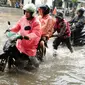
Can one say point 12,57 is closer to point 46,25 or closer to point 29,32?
point 29,32

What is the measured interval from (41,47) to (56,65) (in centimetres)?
94

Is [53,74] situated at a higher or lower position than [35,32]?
lower

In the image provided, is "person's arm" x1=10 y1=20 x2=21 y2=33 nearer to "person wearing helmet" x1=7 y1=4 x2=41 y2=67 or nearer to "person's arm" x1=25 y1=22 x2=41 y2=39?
"person wearing helmet" x1=7 y1=4 x2=41 y2=67

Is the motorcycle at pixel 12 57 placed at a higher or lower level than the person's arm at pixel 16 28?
lower

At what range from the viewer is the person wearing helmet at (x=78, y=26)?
37.5 ft

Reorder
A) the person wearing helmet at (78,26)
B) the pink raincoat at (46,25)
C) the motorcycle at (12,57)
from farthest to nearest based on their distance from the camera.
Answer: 1. the person wearing helmet at (78,26)
2. the pink raincoat at (46,25)
3. the motorcycle at (12,57)

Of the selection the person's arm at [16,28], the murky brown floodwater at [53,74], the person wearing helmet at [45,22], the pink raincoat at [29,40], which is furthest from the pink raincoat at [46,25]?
the pink raincoat at [29,40]

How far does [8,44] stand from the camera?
664cm

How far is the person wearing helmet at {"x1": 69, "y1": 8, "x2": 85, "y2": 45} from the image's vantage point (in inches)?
450

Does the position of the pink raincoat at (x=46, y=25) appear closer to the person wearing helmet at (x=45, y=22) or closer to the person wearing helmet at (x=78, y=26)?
the person wearing helmet at (x=45, y=22)

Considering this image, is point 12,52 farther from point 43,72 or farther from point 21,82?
point 43,72

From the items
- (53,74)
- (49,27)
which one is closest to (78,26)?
(49,27)

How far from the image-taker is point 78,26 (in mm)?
11734

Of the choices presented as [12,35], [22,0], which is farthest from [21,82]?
[22,0]
